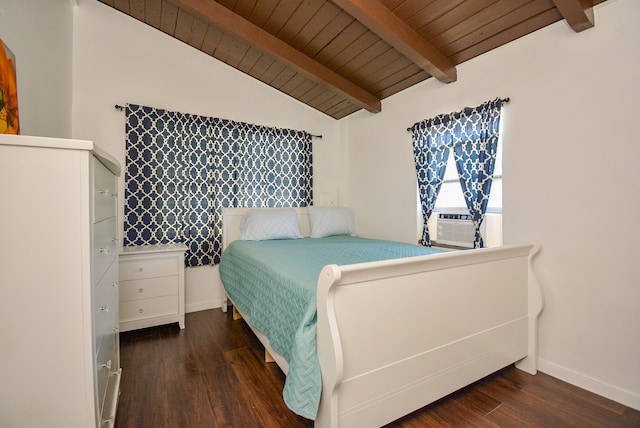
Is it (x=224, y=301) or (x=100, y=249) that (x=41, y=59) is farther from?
(x=224, y=301)

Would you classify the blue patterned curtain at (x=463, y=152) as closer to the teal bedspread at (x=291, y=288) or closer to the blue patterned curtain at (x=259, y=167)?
the teal bedspread at (x=291, y=288)

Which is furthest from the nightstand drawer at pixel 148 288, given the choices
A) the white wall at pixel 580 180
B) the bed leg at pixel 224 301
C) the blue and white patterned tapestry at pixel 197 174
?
the white wall at pixel 580 180

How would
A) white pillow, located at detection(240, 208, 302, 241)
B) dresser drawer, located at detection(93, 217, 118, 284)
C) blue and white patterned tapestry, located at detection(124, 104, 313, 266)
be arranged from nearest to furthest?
dresser drawer, located at detection(93, 217, 118, 284) < blue and white patterned tapestry, located at detection(124, 104, 313, 266) < white pillow, located at detection(240, 208, 302, 241)

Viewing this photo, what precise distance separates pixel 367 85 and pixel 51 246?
284 cm

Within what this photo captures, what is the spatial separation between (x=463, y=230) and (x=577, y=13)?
149 cm

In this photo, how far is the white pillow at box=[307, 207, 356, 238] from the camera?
123 inches

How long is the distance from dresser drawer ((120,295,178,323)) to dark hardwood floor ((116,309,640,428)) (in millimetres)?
336

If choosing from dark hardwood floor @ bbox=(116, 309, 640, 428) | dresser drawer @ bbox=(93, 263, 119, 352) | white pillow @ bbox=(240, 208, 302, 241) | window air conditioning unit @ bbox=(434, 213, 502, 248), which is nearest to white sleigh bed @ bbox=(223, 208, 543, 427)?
dark hardwood floor @ bbox=(116, 309, 640, 428)

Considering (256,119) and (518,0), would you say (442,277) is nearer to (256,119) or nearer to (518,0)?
(518,0)

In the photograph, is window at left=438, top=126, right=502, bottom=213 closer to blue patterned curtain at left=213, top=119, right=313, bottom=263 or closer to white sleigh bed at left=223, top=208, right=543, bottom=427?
white sleigh bed at left=223, top=208, right=543, bottom=427

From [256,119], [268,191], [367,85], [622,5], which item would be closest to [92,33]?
[256,119]

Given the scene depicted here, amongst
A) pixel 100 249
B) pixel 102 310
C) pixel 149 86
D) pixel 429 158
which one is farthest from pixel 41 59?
pixel 429 158

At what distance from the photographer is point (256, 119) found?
3260 millimetres

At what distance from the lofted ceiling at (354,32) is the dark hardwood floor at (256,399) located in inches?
82.0
